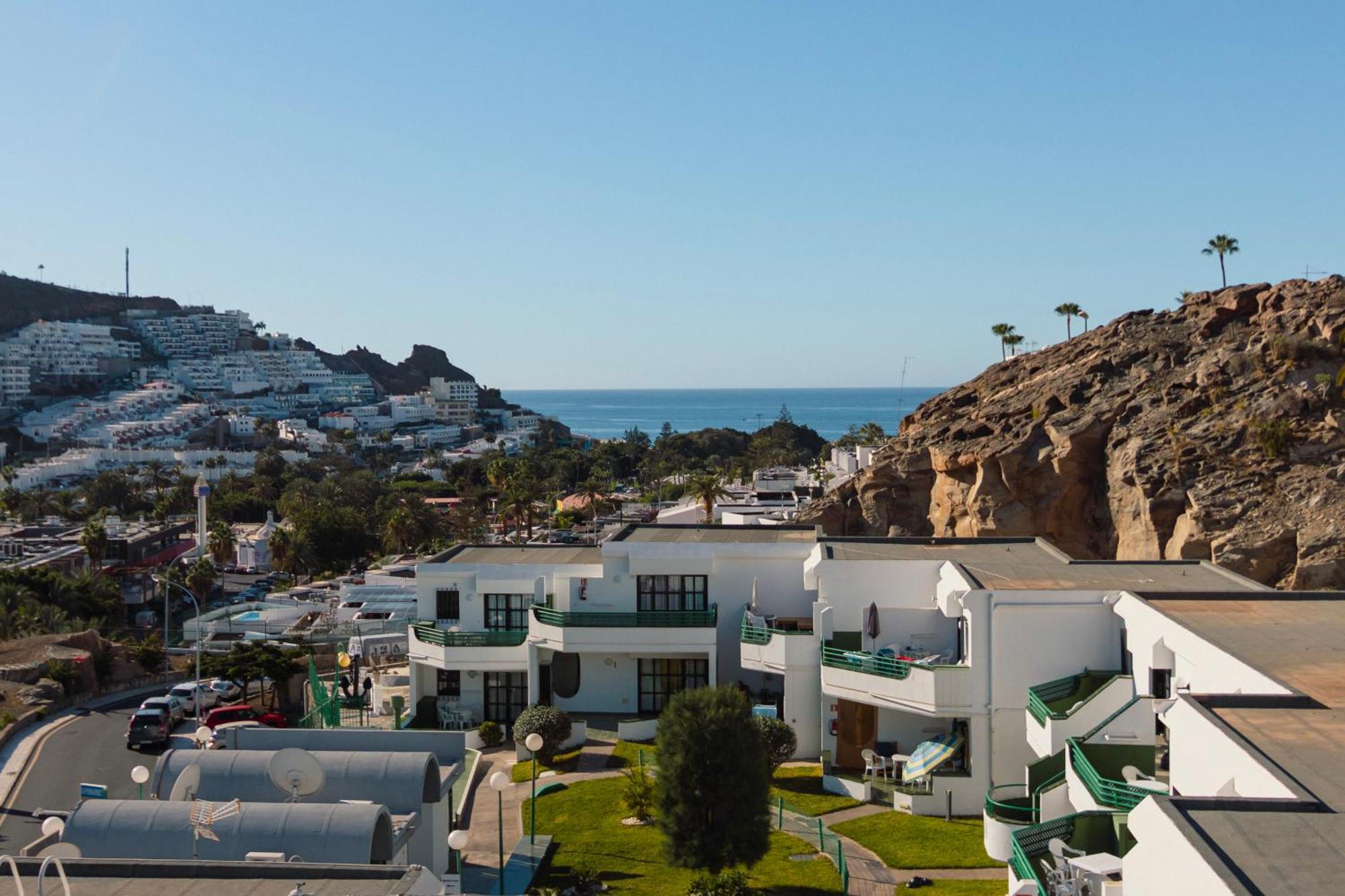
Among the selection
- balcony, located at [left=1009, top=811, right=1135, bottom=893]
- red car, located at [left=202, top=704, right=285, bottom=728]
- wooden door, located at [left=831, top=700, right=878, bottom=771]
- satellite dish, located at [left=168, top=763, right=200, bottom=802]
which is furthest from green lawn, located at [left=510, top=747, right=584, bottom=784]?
balcony, located at [left=1009, top=811, right=1135, bottom=893]

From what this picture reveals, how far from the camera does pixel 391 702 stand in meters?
34.8

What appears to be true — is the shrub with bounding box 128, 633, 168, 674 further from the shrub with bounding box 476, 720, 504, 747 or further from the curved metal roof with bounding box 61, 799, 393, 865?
the curved metal roof with bounding box 61, 799, 393, 865

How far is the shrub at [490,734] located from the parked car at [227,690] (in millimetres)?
9349

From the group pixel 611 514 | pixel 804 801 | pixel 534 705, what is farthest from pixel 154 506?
pixel 804 801

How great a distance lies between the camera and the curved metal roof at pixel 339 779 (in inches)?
759

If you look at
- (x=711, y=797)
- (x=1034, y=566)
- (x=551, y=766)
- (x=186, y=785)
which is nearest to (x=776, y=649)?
(x=551, y=766)

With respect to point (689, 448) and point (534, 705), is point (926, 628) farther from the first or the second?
point (689, 448)

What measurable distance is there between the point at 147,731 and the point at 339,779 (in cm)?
1427

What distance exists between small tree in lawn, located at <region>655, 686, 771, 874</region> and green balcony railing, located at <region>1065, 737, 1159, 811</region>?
4.98m

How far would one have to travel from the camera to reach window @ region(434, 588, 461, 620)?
34.8m

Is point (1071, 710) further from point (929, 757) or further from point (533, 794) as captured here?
point (533, 794)

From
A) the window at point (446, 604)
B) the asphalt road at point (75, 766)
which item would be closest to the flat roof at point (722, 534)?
the window at point (446, 604)

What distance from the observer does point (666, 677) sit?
32.9 metres

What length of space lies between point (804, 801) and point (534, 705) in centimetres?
862
